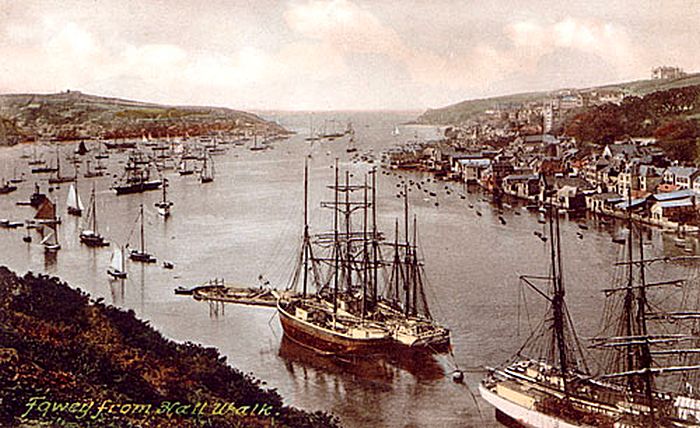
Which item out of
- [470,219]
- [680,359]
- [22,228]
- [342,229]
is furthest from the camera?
[470,219]

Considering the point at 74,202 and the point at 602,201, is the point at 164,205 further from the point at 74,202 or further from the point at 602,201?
the point at 602,201


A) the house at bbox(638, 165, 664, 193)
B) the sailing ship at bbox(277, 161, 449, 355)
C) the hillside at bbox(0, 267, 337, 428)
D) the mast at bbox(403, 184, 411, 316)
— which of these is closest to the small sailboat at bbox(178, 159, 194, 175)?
the sailing ship at bbox(277, 161, 449, 355)

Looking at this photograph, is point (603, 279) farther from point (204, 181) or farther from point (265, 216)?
point (204, 181)

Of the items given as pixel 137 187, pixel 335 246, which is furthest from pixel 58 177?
pixel 335 246

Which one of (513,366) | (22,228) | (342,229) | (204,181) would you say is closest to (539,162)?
(342,229)

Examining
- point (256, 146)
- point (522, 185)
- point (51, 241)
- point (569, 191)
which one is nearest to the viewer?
point (51, 241)

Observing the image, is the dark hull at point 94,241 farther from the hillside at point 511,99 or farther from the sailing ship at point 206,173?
the hillside at point 511,99

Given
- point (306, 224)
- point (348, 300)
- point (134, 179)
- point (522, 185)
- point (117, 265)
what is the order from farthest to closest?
point (522, 185), point (134, 179), point (348, 300), point (306, 224), point (117, 265)
